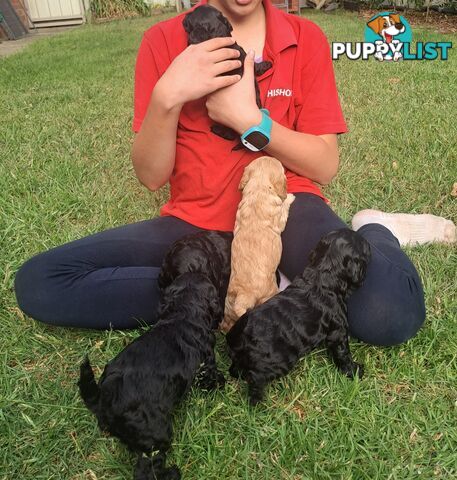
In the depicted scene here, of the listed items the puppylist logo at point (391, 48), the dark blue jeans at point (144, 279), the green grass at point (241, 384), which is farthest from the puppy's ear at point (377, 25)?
the dark blue jeans at point (144, 279)

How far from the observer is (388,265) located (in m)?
2.46

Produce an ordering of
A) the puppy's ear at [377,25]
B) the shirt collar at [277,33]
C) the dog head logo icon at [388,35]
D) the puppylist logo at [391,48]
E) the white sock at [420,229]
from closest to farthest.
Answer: the shirt collar at [277,33] < the white sock at [420,229] < the puppylist logo at [391,48] < the dog head logo icon at [388,35] < the puppy's ear at [377,25]

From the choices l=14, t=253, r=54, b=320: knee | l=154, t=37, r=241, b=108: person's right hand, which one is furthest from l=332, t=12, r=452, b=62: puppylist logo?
l=14, t=253, r=54, b=320: knee

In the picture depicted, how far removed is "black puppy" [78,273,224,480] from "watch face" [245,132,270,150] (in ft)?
3.24

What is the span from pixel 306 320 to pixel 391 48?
804cm

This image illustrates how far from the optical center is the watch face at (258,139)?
2.49 m

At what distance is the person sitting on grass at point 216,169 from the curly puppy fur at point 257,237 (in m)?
0.10

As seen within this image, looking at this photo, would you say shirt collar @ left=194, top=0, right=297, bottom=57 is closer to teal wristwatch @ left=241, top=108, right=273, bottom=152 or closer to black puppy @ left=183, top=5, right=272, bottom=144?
black puppy @ left=183, top=5, right=272, bottom=144

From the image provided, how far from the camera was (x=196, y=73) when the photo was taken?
A: 239cm

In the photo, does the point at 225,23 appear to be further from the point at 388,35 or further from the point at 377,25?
the point at 377,25

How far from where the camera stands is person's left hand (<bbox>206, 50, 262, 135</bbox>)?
8.04ft

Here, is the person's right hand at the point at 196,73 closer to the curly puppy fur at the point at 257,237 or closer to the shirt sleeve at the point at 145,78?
the shirt sleeve at the point at 145,78

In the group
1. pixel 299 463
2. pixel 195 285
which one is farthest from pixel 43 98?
pixel 299 463

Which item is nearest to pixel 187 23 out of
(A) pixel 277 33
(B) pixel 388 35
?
(A) pixel 277 33
